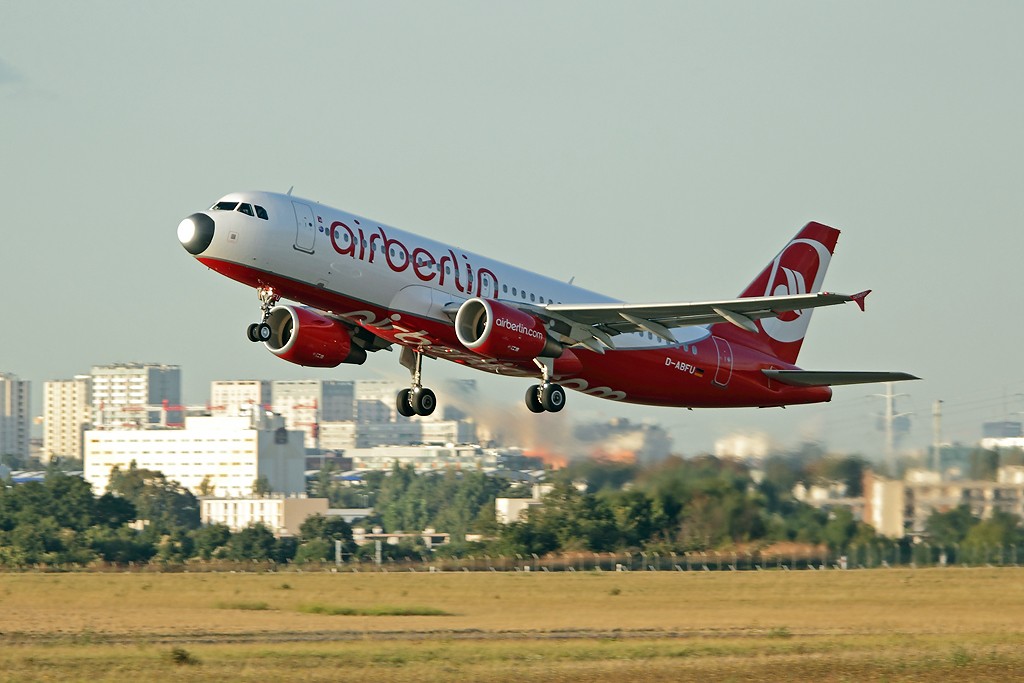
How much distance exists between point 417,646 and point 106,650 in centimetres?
942

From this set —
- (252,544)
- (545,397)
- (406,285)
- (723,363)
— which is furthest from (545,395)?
(252,544)

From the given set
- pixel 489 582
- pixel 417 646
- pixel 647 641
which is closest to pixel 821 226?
pixel 647 641

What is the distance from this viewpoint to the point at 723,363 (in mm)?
46781

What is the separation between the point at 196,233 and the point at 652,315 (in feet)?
41.0

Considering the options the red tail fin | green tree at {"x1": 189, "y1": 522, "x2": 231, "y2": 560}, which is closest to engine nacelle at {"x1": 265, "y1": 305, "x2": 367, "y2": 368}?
the red tail fin

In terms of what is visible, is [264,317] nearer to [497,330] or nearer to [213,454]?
[497,330]

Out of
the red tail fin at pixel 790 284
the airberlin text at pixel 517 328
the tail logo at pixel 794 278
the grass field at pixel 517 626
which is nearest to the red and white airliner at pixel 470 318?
the airberlin text at pixel 517 328

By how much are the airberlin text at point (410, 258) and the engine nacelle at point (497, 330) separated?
3.51ft

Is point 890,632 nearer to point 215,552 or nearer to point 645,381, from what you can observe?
point 645,381

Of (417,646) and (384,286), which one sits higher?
(384,286)

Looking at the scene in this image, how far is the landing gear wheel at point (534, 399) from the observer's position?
136ft

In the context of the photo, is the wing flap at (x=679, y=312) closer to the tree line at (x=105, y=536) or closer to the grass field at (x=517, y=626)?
the grass field at (x=517, y=626)

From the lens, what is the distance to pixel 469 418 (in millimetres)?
59906

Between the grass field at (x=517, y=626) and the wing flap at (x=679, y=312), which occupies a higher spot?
the wing flap at (x=679, y=312)
